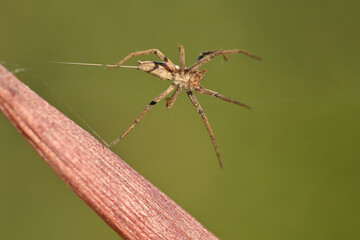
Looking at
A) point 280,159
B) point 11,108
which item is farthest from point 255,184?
point 11,108

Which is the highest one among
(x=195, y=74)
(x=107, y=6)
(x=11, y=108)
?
(x=107, y=6)

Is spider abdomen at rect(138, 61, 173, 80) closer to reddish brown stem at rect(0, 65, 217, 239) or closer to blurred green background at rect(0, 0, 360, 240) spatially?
blurred green background at rect(0, 0, 360, 240)

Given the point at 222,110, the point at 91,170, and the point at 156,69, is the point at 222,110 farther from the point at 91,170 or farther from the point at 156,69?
the point at 91,170

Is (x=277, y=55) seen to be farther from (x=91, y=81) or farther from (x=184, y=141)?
(x=91, y=81)

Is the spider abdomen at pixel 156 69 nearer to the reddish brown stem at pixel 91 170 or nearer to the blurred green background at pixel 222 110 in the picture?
the blurred green background at pixel 222 110

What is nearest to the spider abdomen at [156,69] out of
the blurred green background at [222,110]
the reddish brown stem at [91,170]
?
the blurred green background at [222,110]

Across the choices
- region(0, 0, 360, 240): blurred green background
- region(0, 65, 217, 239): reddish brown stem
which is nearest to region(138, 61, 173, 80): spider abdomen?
region(0, 0, 360, 240): blurred green background
